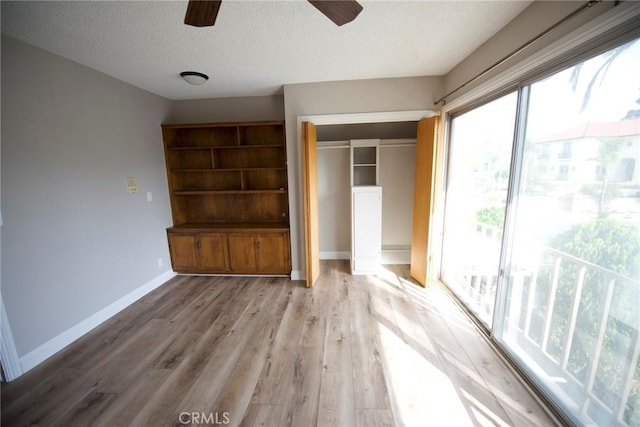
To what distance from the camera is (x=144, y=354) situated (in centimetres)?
194

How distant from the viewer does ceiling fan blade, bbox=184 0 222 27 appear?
3.53ft

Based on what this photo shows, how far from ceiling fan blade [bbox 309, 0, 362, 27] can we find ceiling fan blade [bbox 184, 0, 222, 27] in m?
0.46

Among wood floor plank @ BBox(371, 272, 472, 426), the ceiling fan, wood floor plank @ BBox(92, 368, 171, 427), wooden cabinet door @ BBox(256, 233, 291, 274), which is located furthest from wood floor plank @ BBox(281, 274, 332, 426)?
the ceiling fan

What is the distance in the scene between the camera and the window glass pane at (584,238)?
114 centimetres

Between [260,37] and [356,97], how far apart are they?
133 centimetres

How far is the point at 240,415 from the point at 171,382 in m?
0.63

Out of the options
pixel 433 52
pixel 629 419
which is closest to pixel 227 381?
pixel 629 419

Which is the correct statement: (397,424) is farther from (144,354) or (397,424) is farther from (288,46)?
(288,46)

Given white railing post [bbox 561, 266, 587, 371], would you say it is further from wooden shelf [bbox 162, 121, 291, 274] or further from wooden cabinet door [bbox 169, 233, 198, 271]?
wooden cabinet door [bbox 169, 233, 198, 271]

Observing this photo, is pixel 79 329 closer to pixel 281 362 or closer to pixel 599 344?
pixel 281 362

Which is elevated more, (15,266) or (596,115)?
(596,115)

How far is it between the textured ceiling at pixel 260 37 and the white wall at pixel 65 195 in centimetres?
25

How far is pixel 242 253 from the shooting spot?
10.8 feet

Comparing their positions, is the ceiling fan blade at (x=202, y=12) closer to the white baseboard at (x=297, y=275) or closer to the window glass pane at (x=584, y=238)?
the window glass pane at (x=584, y=238)
